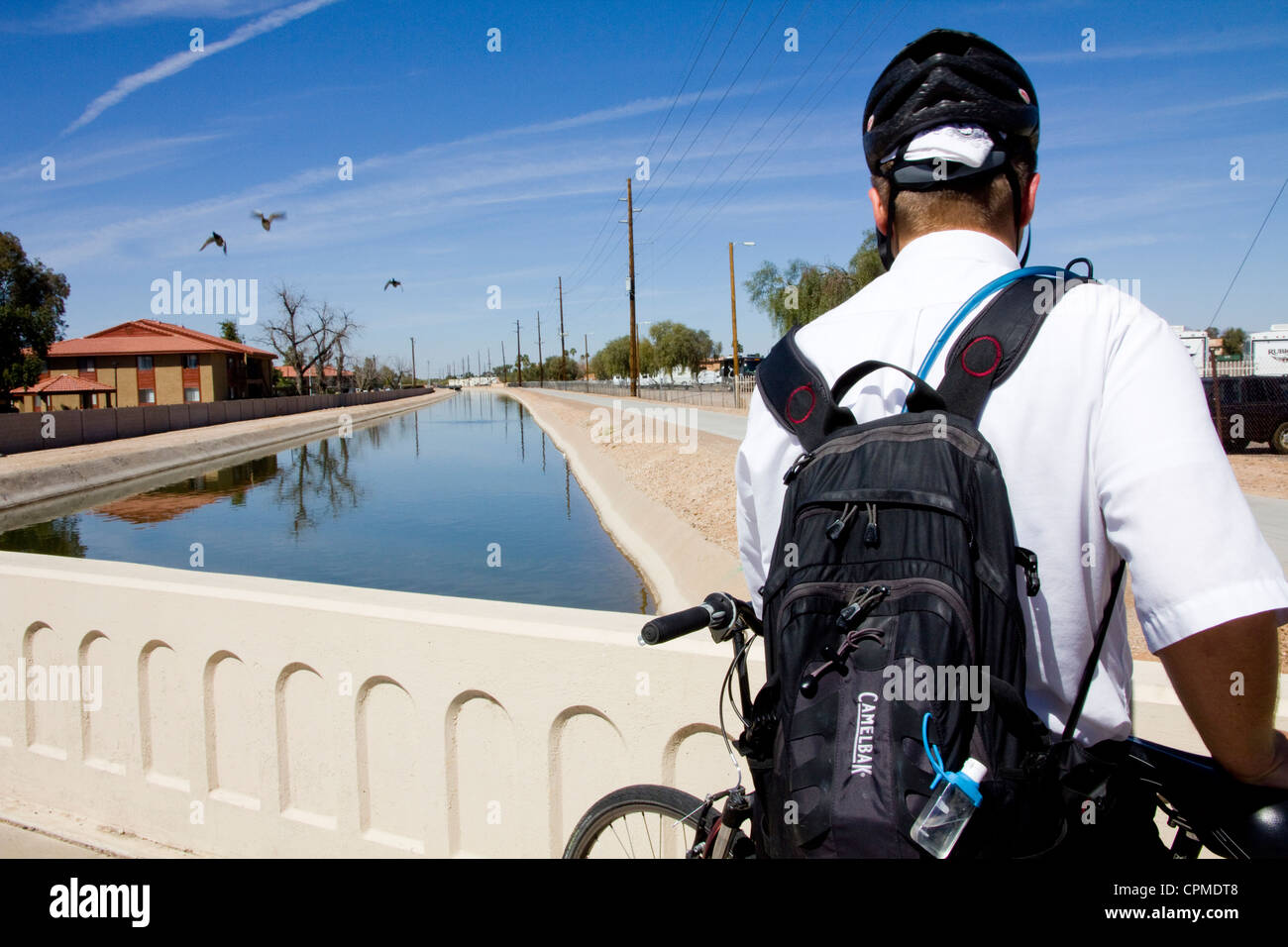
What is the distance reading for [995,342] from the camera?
1.41m

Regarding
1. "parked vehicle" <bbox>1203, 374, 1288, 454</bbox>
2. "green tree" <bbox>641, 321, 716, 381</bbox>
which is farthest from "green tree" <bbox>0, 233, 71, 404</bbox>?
"green tree" <bbox>641, 321, 716, 381</bbox>

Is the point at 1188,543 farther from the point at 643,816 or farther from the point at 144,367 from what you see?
the point at 144,367

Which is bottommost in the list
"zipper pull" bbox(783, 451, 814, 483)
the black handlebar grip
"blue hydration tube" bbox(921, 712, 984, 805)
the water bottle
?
the water bottle

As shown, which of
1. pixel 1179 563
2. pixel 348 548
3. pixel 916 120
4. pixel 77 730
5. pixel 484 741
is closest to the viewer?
pixel 1179 563

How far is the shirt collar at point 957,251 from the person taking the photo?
1595 millimetres

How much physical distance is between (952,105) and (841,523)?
810 millimetres

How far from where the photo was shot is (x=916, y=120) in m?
1.63

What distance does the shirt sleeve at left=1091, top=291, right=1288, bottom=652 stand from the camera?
4.00 feet

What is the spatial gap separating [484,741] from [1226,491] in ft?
8.51

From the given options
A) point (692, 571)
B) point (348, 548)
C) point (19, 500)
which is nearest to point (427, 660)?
point (692, 571)

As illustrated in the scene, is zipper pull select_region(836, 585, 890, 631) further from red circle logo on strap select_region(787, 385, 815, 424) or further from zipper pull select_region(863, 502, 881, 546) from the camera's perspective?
red circle logo on strap select_region(787, 385, 815, 424)

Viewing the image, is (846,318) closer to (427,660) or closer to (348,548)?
(427,660)

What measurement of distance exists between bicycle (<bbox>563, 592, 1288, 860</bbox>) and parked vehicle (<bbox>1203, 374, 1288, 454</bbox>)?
2401 centimetres

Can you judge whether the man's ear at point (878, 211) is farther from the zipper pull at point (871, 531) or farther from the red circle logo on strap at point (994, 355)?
the zipper pull at point (871, 531)
